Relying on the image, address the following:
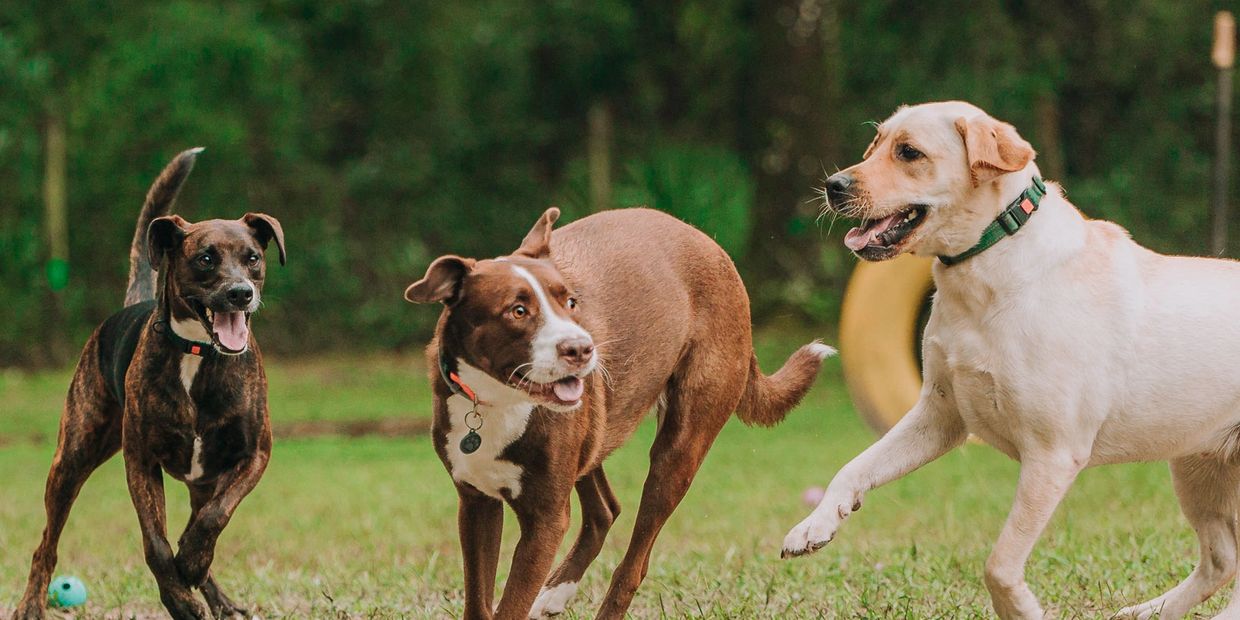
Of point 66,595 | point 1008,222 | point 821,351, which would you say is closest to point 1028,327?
point 1008,222

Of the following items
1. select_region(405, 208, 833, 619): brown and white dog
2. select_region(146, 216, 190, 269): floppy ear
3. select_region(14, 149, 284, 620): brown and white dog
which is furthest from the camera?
select_region(146, 216, 190, 269): floppy ear

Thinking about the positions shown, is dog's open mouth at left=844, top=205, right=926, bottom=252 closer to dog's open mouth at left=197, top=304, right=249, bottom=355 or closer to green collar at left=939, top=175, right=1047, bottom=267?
green collar at left=939, top=175, right=1047, bottom=267

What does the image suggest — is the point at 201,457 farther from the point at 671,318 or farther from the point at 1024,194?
the point at 1024,194

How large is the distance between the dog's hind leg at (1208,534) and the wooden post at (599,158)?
1328 cm

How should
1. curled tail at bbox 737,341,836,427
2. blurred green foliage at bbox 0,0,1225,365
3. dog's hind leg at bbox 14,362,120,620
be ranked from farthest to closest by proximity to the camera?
blurred green foliage at bbox 0,0,1225,365, curled tail at bbox 737,341,836,427, dog's hind leg at bbox 14,362,120,620

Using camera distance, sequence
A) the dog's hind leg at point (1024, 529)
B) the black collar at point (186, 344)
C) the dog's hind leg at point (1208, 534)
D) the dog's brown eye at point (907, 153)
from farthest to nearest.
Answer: the black collar at point (186, 344) < the dog's hind leg at point (1208, 534) < the dog's brown eye at point (907, 153) < the dog's hind leg at point (1024, 529)

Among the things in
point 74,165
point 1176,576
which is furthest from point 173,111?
point 1176,576

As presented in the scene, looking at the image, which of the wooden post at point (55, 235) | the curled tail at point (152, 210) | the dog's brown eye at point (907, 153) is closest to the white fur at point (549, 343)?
the dog's brown eye at point (907, 153)

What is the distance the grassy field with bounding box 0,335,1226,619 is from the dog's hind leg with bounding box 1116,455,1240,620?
277mm

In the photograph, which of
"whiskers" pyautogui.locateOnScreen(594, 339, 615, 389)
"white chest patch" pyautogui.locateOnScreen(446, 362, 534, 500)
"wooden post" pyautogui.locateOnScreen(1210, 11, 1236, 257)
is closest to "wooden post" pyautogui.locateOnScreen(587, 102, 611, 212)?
"wooden post" pyautogui.locateOnScreen(1210, 11, 1236, 257)

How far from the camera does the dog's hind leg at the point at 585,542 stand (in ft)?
18.9

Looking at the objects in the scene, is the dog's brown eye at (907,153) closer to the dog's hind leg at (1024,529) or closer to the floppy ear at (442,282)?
the dog's hind leg at (1024,529)

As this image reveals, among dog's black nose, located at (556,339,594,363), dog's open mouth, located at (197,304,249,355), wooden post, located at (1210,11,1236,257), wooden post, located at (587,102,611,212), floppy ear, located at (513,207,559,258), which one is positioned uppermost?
floppy ear, located at (513,207,559,258)

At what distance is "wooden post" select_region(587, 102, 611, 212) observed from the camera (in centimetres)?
1847
